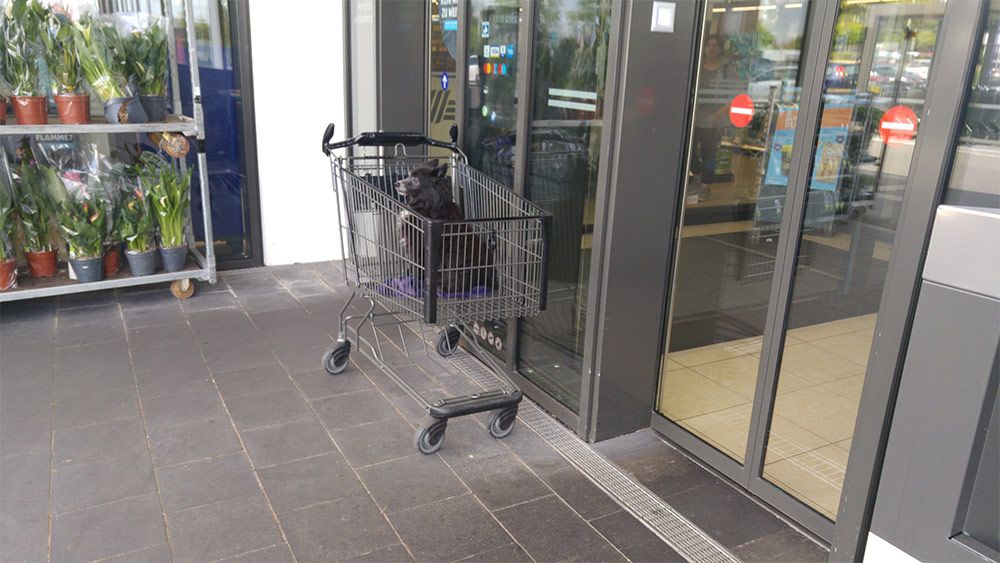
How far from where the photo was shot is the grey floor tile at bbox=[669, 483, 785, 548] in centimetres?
251

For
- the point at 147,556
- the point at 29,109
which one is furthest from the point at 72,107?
the point at 147,556

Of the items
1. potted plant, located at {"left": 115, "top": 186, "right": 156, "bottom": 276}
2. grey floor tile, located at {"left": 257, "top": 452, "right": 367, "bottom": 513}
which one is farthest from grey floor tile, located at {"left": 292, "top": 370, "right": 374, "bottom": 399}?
potted plant, located at {"left": 115, "top": 186, "right": 156, "bottom": 276}

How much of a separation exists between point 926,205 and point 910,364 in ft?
1.37

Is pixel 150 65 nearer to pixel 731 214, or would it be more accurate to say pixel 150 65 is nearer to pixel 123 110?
pixel 123 110

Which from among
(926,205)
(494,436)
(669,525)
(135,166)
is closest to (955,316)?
(926,205)

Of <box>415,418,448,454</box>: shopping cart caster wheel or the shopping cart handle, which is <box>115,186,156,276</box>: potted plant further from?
<box>415,418,448,454</box>: shopping cart caster wheel

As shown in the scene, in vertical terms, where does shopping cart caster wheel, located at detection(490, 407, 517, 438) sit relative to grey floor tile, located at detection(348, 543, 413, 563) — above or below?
above

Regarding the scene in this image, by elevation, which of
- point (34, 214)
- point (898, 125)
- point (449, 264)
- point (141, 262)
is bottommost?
point (141, 262)

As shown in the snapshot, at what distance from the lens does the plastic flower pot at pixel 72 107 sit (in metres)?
4.09

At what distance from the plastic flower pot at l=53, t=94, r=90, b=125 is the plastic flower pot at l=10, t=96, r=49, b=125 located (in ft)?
0.27

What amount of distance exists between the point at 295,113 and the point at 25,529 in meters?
3.53

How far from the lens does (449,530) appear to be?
8.12ft

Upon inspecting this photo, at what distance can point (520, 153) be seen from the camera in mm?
3369

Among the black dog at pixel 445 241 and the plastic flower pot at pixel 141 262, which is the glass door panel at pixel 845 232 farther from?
the plastic flower pot at pixel 141 262
